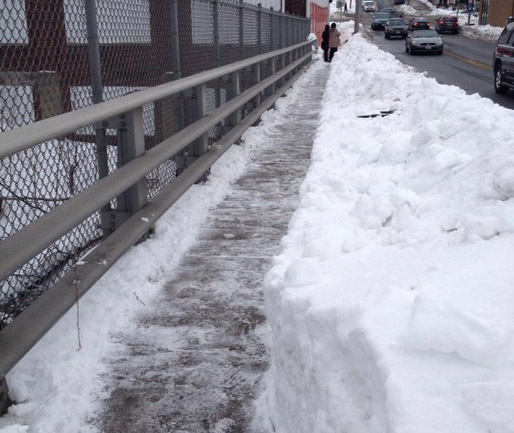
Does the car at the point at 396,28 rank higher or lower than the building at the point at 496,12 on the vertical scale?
lower

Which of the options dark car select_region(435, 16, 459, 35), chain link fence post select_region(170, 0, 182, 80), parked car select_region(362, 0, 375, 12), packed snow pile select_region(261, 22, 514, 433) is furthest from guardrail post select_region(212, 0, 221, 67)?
parked car select_region(362, 0, 375, 12)

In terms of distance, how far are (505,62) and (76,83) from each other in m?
14.0

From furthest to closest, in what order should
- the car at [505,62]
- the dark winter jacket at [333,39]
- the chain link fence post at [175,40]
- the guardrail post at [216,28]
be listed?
1. the dark winter jacket at [333,39]
2. the car at [505,62]
3. the guardrail post at [216,28]
4. the chain link fence post at [175,40]

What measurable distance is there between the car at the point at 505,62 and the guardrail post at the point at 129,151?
13269 mm

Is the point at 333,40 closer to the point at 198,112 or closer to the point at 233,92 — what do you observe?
the point at 233,92

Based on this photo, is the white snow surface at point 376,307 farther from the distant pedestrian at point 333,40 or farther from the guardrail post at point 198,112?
the distant pedestrian at point 333,40

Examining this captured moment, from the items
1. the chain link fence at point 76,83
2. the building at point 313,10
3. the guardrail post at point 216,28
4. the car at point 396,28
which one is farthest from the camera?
the car at point 396,28

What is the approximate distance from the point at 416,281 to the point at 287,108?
11942 millimetres

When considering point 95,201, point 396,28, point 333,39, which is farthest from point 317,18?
point 95,201

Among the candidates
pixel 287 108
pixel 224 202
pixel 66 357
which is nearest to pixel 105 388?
pixel 66 357

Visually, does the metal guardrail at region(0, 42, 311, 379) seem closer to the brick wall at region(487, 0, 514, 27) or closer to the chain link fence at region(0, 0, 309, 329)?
the chain link fence at region(0, 0, 309, 329)

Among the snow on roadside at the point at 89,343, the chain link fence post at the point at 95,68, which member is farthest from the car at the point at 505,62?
the chain link fence post at the point at 95,68

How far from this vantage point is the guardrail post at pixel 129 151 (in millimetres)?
4797

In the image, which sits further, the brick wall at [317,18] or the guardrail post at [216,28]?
the brick wall at [317,18]
